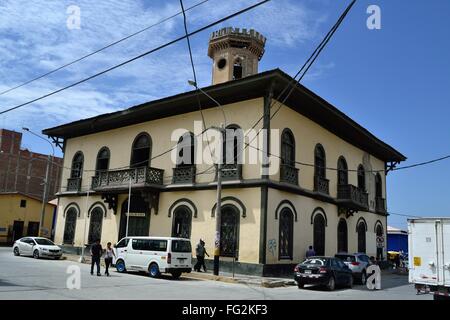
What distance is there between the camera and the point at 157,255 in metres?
19.5

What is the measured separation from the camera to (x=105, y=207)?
A: 2969 cm

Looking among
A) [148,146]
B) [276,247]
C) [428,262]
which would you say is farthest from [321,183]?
[428,262]

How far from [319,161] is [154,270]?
13582mm

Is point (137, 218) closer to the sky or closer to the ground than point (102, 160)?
closer to the ground

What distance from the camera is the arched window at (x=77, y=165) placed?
3291 centimetres

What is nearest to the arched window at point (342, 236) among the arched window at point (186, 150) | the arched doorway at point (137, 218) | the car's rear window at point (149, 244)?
the arched window at point (186, 150)

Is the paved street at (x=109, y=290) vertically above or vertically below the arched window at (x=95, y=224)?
below

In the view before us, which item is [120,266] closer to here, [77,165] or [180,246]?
[180,246]

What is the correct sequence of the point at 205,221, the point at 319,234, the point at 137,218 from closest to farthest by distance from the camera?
1. the point at 205,221
2. the point at 319,234
3. the point at 137,218

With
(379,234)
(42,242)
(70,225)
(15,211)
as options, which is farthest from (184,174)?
(15,211)

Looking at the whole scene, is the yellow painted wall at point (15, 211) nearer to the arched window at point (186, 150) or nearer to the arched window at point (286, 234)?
the arched window at point (186, 150)

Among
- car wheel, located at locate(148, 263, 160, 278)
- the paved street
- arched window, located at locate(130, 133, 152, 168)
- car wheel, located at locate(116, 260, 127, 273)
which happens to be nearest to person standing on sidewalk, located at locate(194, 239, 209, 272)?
car wheel, located at locate(148, 263, 160, 278)

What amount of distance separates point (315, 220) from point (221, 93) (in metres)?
9.84

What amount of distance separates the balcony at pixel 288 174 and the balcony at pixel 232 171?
90.2 inches
